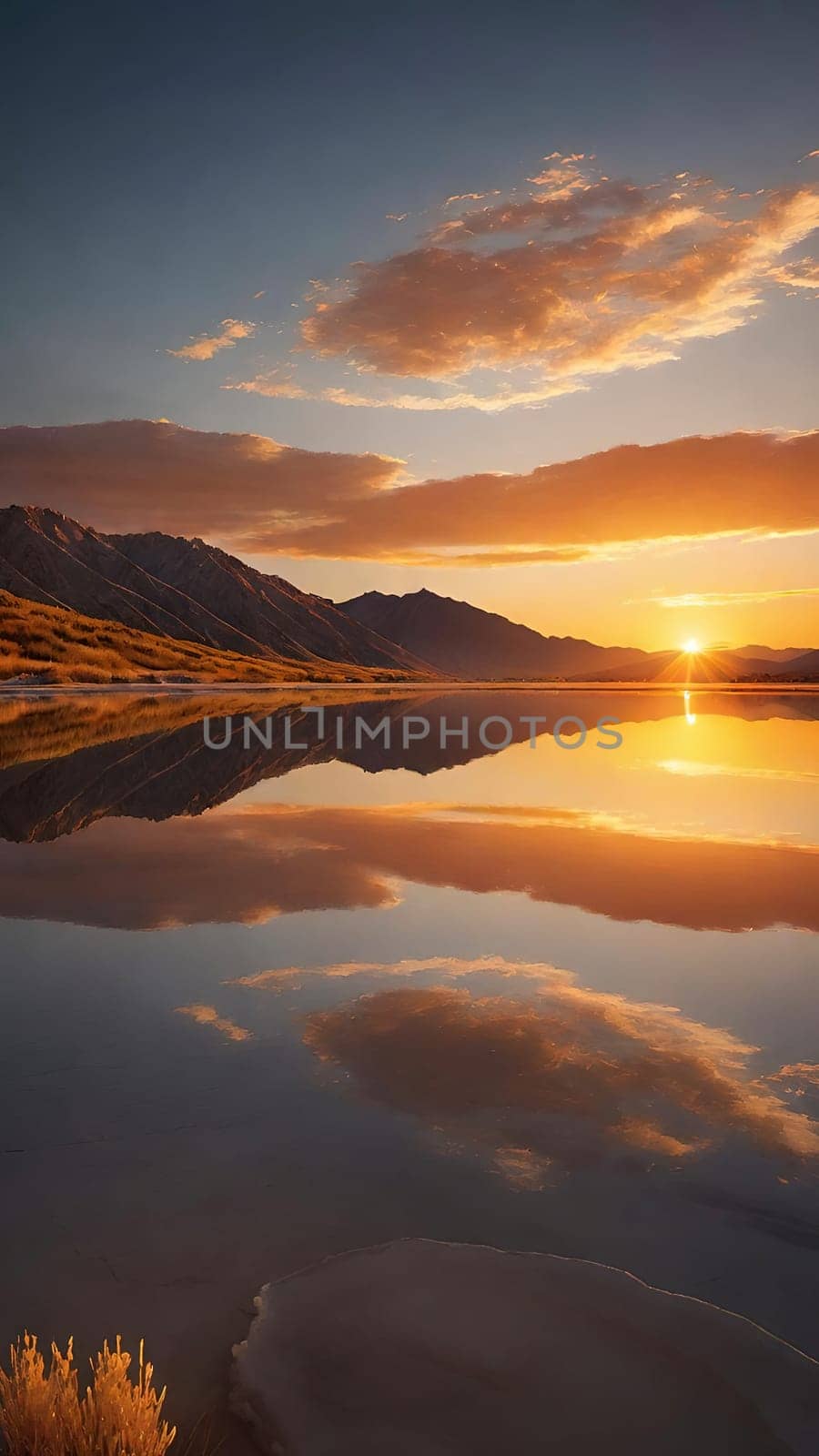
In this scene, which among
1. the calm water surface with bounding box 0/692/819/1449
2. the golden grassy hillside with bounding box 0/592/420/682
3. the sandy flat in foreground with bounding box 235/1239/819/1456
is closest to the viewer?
the sandy flat in foreground with bounding box 235/1239/819/1456

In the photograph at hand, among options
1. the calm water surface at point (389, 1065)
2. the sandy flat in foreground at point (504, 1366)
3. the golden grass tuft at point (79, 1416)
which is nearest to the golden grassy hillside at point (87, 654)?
the calm water surface at point (389, 1065)

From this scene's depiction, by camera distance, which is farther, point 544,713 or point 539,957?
point 544,713

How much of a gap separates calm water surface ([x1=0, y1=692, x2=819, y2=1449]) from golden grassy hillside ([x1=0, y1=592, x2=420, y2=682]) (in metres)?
78.2

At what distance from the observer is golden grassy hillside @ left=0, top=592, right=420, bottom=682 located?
308 ft

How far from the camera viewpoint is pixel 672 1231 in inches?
179

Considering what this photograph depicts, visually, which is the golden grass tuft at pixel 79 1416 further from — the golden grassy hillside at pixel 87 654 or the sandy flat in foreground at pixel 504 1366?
the golden grassy hillside at pixel 87 654

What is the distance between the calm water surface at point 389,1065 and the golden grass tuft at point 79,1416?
1.69 ft

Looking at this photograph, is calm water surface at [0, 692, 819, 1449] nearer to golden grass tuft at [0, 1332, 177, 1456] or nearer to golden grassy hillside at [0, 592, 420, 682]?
golden grass tuft at [0, 1332, 177, 1456]

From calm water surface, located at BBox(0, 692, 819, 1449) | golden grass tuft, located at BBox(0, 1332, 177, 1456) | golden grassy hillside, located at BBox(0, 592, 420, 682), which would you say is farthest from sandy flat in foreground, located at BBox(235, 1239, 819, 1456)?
golden grassy hillside, located at BBox(0, 592, 420, 682)

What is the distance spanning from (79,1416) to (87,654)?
11630cm

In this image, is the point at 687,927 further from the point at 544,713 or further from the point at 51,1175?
the point at 544,713

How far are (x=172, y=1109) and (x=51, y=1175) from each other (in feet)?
3.02

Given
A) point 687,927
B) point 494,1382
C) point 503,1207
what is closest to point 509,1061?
point 503,1207

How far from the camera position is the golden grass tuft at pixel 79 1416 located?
118 inches
